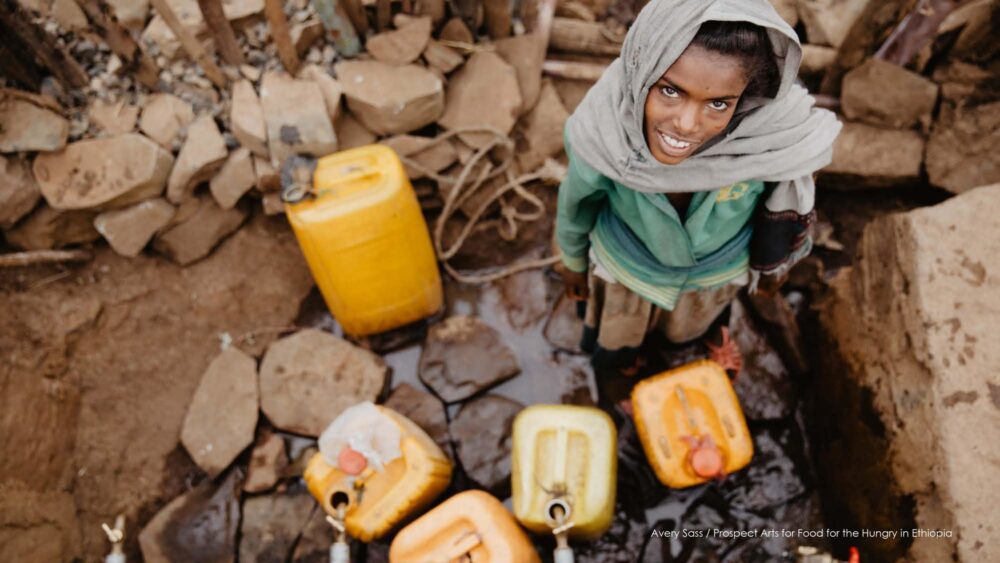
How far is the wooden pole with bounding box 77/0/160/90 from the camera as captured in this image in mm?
2570

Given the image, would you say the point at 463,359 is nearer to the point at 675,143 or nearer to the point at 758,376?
the point at 758,376

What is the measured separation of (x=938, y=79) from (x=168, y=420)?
161 inches

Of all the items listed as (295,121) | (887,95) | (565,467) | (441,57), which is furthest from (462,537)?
(887,95)

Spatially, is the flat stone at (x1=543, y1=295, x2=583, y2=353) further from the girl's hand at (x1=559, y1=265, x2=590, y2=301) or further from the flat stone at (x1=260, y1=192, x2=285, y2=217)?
the flat stone at (x1=260, y1=192, x2=285, y2=217)

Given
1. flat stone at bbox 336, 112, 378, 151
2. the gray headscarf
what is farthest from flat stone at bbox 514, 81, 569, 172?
the gray headscarf

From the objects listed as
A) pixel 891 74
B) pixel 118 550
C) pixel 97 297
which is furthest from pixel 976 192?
pixel 97 297

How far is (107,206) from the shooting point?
2752 mm

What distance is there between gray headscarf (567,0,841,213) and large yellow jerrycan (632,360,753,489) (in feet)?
2.88

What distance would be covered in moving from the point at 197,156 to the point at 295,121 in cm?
49

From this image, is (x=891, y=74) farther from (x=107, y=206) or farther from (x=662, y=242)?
(x=107, y=206)

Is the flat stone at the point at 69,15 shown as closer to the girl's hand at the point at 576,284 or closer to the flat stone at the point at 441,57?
the flat stone at the point at 441,57

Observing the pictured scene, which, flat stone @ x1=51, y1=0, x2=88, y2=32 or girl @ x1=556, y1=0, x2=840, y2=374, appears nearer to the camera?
girl @ x1=556, y1=0, x2=840, y2=374

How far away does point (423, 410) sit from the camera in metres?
2.82

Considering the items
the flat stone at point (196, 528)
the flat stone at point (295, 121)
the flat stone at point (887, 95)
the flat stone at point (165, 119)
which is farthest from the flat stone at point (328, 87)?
the flat stone at point (887, 95)
